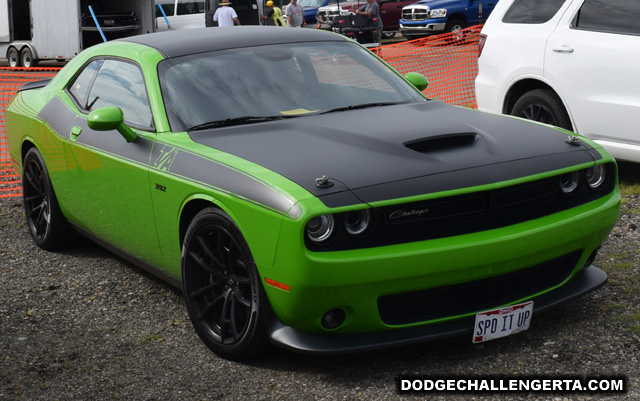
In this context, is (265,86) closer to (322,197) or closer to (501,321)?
(322,197)

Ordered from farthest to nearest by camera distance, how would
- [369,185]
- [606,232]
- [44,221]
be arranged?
1. [44,221]
2. [606,232]
3. [369,185]

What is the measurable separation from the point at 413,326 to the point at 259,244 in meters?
0.78

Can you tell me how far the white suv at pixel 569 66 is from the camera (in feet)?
22.9

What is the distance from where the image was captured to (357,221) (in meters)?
3.88

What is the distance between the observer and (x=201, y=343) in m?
4.65

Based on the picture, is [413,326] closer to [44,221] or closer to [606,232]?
[606,232]

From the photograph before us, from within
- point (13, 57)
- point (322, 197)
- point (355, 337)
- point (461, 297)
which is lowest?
point (13, 57)

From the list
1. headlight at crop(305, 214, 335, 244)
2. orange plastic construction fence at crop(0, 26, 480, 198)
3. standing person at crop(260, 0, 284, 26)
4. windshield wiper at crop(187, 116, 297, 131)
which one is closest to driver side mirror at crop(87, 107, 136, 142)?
windshield wiper at crop(187, 116, 297, 131)

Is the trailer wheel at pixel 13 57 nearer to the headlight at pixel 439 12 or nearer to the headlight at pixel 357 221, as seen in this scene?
the headlight at pixel 439 12

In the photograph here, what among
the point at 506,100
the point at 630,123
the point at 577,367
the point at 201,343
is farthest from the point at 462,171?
the point at 506,100

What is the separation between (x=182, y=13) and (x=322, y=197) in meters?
22.2

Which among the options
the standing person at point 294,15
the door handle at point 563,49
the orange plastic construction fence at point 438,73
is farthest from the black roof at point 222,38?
the standing person at point 294,15

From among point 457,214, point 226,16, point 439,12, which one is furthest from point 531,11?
point 439,12

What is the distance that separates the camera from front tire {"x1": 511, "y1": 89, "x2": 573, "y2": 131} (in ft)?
24.8
